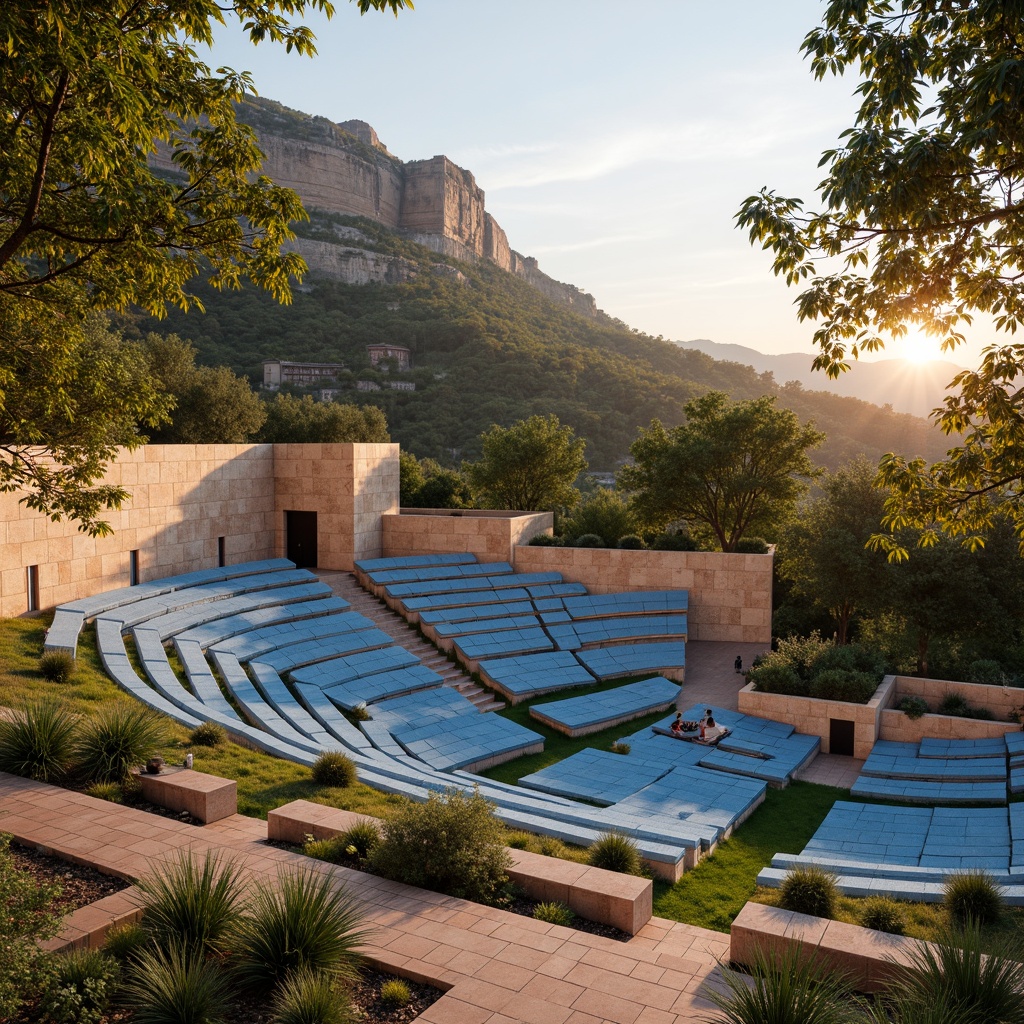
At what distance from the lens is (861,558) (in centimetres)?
2300

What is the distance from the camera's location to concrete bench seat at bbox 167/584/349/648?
18453 millimetres

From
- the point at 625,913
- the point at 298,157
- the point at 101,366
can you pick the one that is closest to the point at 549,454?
the point at 101,366

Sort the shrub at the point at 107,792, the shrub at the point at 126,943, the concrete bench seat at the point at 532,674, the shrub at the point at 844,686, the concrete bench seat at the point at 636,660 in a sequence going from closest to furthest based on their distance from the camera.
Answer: the shrub at the point at 126,943, the shrub at the point at 107,792, the shrub at the point at 844,686, the concrete bench seat at the point at 532,674, the concrete bench seat at the point at 636,660

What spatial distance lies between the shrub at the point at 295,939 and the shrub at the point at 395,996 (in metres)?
0.33

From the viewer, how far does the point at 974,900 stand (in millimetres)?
8422

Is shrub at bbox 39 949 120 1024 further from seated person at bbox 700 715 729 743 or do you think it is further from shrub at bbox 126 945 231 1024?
seated person at bbox 700 715 729 743

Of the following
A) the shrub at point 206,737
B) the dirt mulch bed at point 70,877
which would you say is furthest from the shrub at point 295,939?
the shrub at point 206,737

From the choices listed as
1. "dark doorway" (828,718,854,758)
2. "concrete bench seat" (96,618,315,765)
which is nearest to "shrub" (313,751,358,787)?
"concrete bench seat" (96,618,315,765)

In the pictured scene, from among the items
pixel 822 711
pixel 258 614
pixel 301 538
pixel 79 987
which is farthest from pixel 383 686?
pixel 79 987

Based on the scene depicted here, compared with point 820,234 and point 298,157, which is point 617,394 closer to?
point 820,234

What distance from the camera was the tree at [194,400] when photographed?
33125 mm

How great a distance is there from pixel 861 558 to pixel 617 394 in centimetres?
4143

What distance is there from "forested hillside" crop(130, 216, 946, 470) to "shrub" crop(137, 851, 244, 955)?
157ft

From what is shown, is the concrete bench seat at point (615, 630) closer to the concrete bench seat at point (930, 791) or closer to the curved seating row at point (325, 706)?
the curved seating row at point (325, 706)
